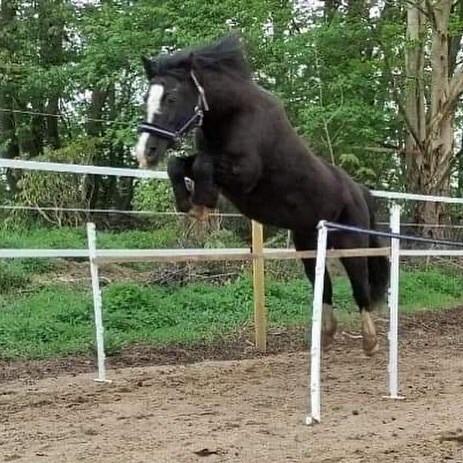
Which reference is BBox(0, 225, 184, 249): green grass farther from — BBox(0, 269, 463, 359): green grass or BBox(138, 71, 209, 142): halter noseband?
BBox(138, 71, 209, 142): halter noseband

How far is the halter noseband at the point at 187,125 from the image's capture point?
16.3 feet

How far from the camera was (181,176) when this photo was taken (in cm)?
535

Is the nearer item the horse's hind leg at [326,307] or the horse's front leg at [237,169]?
the horse's front leg at [237,169]

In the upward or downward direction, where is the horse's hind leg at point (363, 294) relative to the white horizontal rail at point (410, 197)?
downward

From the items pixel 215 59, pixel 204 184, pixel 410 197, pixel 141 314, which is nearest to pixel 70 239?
pixel 141 314

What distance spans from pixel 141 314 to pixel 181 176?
3.71 meters

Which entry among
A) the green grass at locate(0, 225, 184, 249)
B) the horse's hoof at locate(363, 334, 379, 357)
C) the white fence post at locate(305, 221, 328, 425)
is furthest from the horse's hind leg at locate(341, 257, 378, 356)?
the green grass at locate(0, 225, 184, 249)

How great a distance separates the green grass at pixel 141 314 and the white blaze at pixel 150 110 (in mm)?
2841

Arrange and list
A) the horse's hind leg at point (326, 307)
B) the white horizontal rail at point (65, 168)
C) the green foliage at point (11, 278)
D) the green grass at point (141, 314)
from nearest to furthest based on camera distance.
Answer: the white horizontal rail at point (65, 168) → the horse's hind leg at point (326, 307) → the green grass at point (141, 314) → the green foliage at point (11, 278)

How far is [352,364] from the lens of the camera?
711 cm

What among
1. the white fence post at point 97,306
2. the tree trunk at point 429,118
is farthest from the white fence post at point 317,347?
the tree trunk at point 429,118

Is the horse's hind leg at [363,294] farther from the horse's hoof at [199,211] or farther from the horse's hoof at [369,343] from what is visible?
the horse's hoof at [199,211]

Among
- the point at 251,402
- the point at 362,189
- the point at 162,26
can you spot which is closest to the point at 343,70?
the point at 162,26

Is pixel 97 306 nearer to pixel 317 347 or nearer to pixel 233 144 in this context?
pixel 233 144
